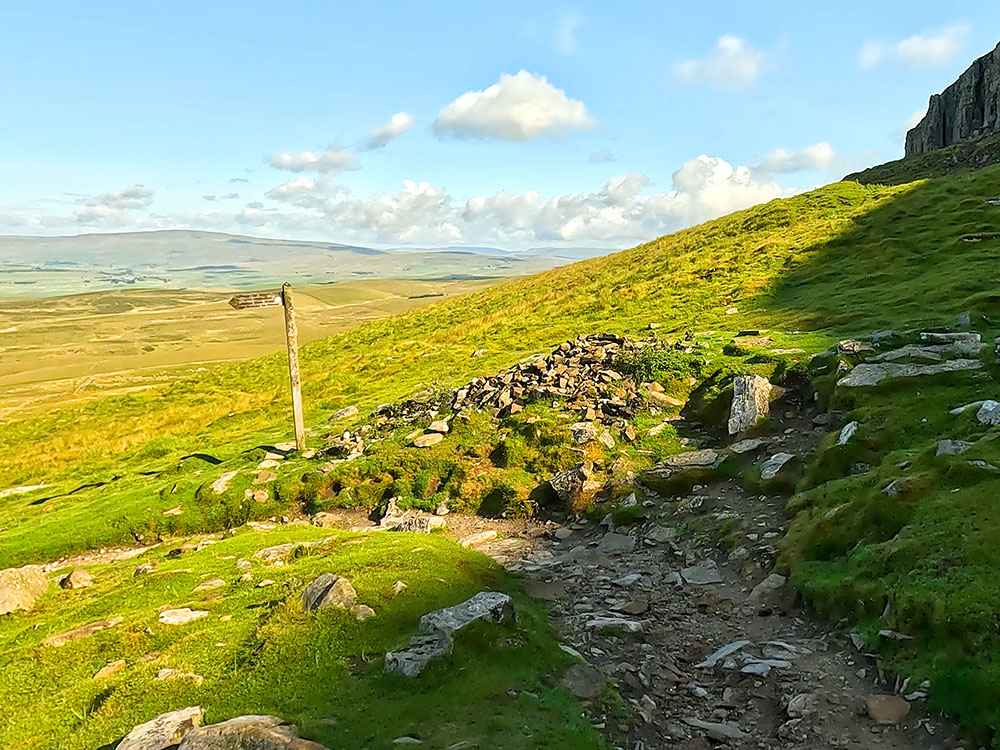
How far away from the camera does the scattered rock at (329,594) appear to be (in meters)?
11.1

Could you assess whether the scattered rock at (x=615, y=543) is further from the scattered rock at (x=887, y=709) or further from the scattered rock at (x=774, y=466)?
the scattered rock at (x=887, y=709)

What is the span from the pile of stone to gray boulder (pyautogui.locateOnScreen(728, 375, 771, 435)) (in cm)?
347

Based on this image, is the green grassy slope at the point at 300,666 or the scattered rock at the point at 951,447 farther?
the scattered rock at the point at 951,447

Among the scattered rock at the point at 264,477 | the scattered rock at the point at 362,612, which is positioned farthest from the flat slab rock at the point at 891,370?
the scattered rock at the point at 264,477

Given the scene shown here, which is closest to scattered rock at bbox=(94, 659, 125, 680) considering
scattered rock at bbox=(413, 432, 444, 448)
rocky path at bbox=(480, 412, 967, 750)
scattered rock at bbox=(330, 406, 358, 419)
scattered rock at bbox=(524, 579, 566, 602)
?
rocky path at bbox=(480, 412, 967, 750)

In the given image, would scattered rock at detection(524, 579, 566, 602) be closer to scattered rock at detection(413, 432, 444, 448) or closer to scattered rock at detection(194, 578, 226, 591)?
scattered rock at detection(194, 578, 226, 591)

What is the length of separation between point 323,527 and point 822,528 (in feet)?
45.1

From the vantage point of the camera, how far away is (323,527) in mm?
19141

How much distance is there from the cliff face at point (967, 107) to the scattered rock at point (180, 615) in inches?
4836

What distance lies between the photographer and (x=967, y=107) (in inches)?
4368

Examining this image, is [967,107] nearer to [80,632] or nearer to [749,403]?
[749,403]

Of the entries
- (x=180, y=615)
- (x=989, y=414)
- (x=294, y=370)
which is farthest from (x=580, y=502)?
(x=294, y=370)

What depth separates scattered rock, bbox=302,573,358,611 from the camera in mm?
11055

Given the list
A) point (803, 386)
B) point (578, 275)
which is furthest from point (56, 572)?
point (578, 275)
